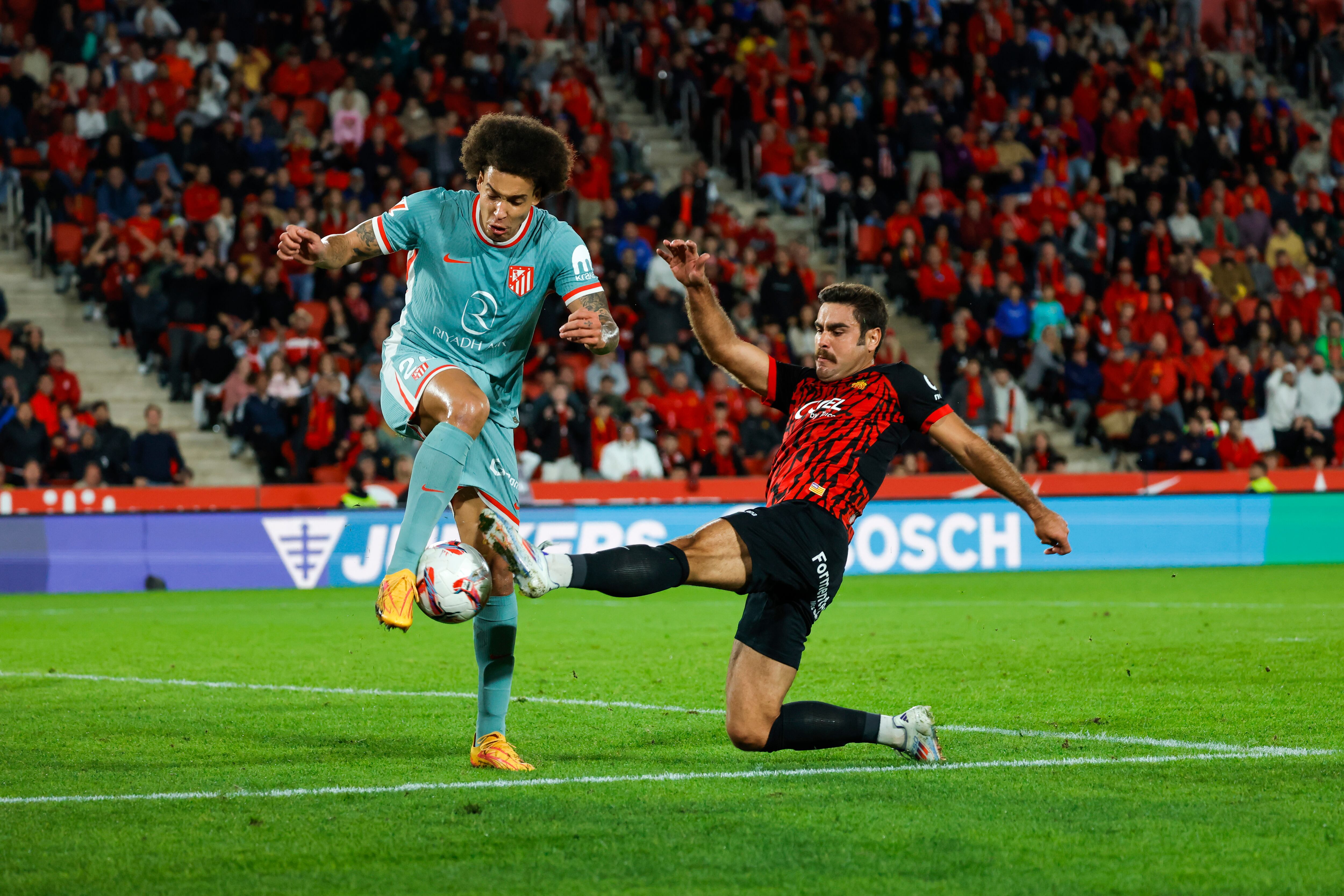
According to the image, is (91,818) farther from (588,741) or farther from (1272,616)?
(1272,616)

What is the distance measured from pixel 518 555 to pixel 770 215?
20.9 meters

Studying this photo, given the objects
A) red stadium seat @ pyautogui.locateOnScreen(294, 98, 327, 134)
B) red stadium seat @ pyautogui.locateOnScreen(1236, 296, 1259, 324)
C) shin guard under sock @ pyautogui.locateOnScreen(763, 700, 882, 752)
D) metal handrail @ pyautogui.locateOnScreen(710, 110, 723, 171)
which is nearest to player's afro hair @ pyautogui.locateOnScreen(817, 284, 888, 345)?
shin guard under sock @ pyautogui.locateOnScreen(763, 700, 882, 752)

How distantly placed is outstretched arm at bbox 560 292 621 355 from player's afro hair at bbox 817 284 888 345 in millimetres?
856

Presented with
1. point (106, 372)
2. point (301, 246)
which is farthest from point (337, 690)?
point (106, 372)

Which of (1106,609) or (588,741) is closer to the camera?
(588,741)

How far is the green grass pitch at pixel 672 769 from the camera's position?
4.41 m

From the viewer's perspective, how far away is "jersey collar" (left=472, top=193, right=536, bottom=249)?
22.0ft

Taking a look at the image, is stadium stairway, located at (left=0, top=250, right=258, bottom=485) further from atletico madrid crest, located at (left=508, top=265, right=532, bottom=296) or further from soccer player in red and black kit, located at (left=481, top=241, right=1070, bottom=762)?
soccer player in red and black kit, located at (left=481, top=241, right=1070, bottom=762)

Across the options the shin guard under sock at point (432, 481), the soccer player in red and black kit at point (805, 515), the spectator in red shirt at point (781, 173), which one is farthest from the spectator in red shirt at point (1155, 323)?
the shin guard under sock at point (432, 481)

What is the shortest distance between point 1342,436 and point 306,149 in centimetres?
1466

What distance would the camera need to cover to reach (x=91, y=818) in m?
5.19

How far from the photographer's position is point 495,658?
265 inches

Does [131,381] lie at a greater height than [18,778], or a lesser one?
greater

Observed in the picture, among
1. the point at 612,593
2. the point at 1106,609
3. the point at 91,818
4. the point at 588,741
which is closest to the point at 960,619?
the point at 1106,609
